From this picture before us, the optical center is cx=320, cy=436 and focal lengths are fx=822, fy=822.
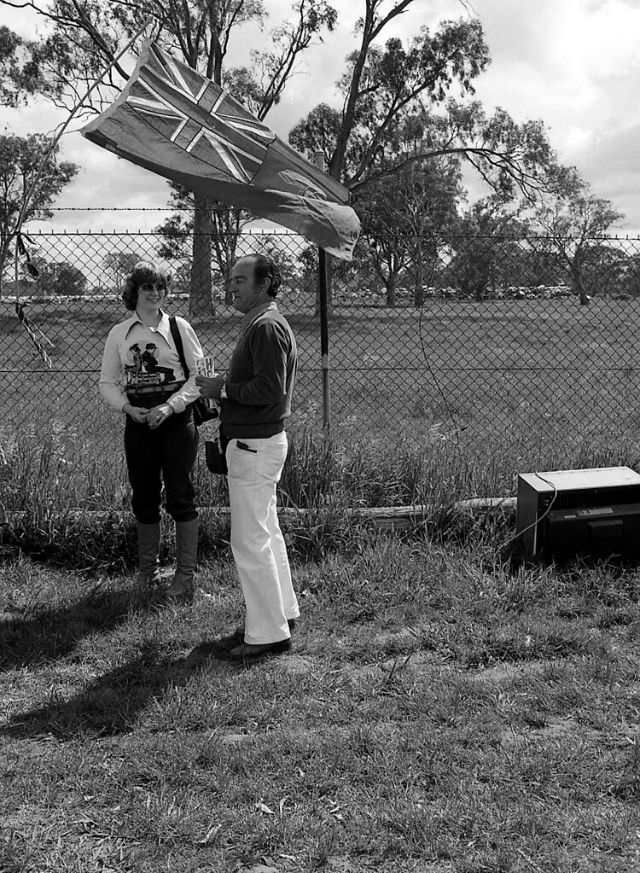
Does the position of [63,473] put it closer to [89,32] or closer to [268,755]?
[268,755]

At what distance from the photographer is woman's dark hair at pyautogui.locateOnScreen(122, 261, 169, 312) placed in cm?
425

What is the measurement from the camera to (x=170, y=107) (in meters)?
4.72

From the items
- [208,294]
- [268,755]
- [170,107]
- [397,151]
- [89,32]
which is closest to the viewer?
[268,755]

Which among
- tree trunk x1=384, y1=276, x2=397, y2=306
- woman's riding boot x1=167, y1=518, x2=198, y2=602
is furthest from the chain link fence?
woman's riding boot x1=167, y1=518, x2=198, y2=602

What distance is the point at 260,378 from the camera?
3.63m

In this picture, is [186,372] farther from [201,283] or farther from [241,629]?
[201,283]

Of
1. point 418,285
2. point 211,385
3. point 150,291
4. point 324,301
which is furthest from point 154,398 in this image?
point 418,285

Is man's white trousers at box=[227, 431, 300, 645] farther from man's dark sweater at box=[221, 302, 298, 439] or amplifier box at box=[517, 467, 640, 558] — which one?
amplifier box at box=[517, 467, 640, 558]

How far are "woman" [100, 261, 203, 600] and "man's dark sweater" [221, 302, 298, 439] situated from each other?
2.09 ft

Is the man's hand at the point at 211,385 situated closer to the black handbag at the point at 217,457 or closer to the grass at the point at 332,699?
the black handbag at the point at 217,457

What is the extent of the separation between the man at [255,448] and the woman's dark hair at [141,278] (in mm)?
664

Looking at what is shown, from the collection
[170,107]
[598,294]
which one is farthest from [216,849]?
[598,294]

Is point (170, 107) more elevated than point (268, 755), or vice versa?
point (170, 107)

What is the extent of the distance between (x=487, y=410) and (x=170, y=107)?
240 inches
